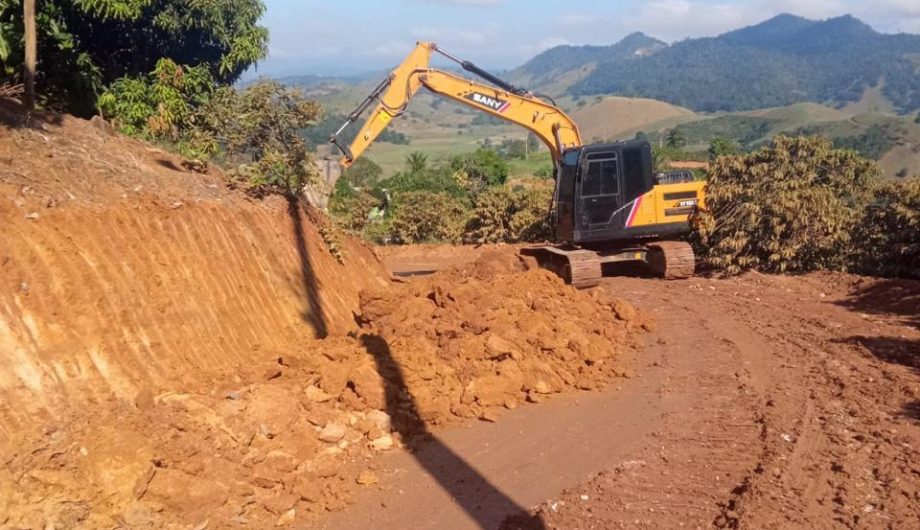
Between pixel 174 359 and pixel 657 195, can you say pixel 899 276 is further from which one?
pixel 174 359

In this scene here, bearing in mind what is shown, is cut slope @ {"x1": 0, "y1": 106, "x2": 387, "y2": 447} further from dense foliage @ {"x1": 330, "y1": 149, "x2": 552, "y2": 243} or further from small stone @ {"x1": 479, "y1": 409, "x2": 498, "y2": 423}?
dense foliage @ {"x1": 330, "y1": 149, "x2": 552, "y2": 243}

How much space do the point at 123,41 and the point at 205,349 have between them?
30.6ft

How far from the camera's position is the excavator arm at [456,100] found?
42.7 feet

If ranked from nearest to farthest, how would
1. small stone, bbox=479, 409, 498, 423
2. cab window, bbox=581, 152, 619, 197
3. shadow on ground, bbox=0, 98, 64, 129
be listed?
small stone, bbox=479, 409, 498, 423, shadow on ground, bbox=0, 98, 64, 129, cab window, bbox=581, 152, 619, 197

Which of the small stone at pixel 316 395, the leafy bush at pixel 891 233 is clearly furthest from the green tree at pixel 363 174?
the small stone at pixel 316 395

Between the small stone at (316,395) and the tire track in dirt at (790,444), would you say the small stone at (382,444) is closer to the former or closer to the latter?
the small stone at (316,395)

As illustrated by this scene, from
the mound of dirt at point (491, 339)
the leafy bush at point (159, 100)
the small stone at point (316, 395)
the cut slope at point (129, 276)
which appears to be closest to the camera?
the cut slope at point (129, 276)

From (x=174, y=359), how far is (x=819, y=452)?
556 centimetres

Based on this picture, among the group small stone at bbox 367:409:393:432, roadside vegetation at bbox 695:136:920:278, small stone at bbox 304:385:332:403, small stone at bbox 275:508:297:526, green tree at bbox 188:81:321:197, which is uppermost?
green tree at bbox 188:81:321:197

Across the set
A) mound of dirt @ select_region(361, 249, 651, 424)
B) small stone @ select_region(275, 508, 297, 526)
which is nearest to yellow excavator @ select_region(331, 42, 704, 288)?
mound of dirt @ select_region(361, 249, 651, 424)

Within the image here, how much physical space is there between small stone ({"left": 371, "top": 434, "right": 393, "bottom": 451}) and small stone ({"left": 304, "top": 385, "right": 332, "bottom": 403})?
0.64 m

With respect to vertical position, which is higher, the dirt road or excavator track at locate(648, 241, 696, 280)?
excavator track at locate(648, 241, 696, 280)

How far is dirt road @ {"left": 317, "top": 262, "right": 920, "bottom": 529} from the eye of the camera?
520 centimetres

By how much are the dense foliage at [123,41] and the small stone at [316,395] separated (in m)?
7.53
